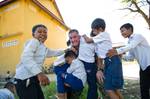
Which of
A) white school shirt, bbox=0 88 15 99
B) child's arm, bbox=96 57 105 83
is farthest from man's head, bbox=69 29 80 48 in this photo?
white school shirt, bbox=0 88 15 99

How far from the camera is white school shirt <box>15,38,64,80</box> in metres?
4.35

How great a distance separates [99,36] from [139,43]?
810 millimetres

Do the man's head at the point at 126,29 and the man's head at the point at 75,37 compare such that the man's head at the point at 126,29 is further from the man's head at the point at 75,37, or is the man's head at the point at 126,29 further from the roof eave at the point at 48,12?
the roof eave at the point at 48,12

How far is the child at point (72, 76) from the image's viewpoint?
4988 mm

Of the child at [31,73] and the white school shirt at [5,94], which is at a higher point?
the child at [31,73]

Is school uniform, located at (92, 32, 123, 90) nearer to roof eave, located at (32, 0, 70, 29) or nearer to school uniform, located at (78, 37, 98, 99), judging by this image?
school uniform, located at (78, 37, 98, 99)

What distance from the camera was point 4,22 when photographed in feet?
61.3

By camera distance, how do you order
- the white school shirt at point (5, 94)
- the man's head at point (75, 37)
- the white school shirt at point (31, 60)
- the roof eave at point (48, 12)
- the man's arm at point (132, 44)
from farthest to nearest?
1. the roof eave at point (48, 12)
2. the man's head at point (75, 37)
3. the man's arm at point (132, 44)
4. the white school shirt at point (31, 60)
5. the white school shirt at point (5, 94)

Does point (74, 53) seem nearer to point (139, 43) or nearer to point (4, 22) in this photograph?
point (139, 43)

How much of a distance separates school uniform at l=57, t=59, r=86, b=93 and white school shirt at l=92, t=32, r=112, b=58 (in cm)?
39

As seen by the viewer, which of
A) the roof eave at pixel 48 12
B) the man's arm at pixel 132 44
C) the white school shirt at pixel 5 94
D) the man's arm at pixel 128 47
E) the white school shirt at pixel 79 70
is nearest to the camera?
the white school shirt at pixel 5 94

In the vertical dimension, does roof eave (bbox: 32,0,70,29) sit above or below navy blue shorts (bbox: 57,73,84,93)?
above

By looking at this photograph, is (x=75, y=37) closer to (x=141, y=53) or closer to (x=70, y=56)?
(x=70, y=56)

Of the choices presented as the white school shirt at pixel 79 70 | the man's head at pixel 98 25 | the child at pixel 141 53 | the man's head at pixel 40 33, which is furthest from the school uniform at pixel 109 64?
the man's head at pixel 40 33
